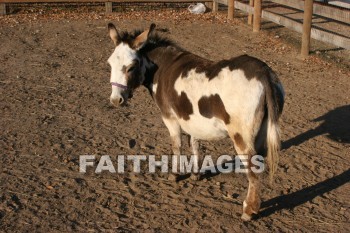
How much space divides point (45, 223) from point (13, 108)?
3.25m

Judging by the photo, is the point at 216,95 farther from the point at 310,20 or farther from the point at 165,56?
the point at 310,20

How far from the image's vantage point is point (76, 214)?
4.55 m

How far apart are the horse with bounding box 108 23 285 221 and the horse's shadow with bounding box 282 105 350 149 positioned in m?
1.72

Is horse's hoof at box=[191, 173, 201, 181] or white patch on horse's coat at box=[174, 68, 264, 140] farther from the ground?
white patch on horse's coat at box=[174, 68, 264, 140]

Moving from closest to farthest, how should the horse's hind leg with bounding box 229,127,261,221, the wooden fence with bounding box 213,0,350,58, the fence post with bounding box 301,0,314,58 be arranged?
the horse's hind leg with bounding box 229,127,261,221 < the wooden fence with bounding box 213,0,350,58 < the fence post with bounding box 301,0,314,58

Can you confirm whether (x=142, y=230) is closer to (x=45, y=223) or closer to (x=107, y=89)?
(x=45, y=223)

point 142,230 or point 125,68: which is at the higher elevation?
point 125,68

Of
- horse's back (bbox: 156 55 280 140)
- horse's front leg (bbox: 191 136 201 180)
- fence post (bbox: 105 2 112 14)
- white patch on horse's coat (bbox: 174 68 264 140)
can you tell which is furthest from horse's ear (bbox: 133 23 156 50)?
fence post (bbox: 105 2 112 14)

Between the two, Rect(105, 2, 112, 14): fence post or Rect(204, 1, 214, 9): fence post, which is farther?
Rect(204, 1, 214, 9): fence post

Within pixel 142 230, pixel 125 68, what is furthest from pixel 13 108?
pixel 142 230

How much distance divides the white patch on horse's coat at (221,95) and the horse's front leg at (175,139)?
0.19 meters

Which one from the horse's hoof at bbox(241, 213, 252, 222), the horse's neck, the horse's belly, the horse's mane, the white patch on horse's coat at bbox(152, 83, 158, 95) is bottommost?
the horse's hoof at bbox(241, 213, 252, 222)

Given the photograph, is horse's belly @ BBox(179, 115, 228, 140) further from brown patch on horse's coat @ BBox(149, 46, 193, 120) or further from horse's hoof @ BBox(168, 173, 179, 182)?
horse's hoof @ BBox(168, 173, 179, 182)

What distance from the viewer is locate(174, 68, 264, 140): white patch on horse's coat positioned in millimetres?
4109
